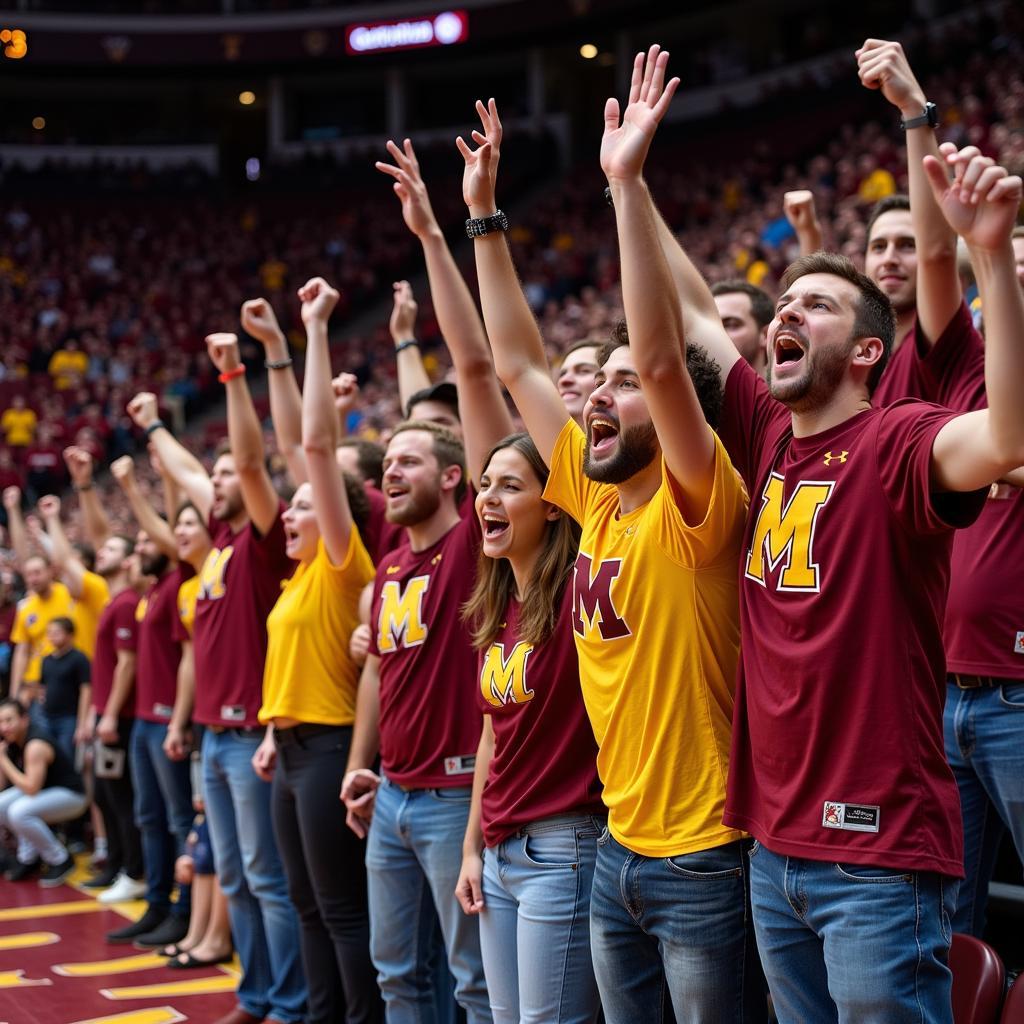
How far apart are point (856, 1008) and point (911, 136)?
1747 mm

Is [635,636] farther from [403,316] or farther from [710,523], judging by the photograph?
[403,316]

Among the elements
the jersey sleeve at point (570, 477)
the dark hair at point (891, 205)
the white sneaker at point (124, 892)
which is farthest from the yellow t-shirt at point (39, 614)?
the dark hair at point (891, 205)

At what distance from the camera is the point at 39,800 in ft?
24.3

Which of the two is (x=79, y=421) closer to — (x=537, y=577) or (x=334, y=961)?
(x=334, y=961)

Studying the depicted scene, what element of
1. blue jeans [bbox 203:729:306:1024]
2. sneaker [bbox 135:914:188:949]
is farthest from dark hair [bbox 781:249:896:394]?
sneaker [bbox 135:914:188:949]

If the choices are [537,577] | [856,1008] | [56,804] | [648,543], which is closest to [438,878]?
[537,577]

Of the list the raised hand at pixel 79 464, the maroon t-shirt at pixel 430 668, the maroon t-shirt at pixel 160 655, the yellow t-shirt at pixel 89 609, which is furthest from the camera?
the yellow t-shirt at pixel 89 609

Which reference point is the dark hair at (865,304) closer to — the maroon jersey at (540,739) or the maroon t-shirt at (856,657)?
the maroon t-shirt at (856,657)

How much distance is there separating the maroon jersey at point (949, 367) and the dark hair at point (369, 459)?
2269mm

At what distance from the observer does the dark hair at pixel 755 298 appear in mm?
3754

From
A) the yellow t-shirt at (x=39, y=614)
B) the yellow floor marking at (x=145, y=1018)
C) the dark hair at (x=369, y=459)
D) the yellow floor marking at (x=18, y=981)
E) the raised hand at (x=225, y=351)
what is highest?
the raised hand at (x=225, y=351)

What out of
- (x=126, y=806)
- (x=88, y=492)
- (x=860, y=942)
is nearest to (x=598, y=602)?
(x=860, y=942)

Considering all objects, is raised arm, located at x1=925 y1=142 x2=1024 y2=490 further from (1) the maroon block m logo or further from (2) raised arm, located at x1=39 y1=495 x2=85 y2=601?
(2) raised arm, located at x1=39 y1=495 x2=85 y2=601

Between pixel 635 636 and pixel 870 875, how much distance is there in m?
0.69
